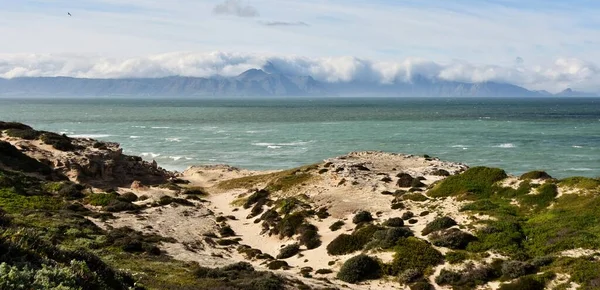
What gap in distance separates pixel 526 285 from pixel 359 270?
26.8ft

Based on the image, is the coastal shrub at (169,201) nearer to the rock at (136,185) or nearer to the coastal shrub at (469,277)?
the rock at (136,185)

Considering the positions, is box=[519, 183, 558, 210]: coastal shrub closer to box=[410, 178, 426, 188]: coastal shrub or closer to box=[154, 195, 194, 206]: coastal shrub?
box=[410, 178, 426, 188]: coastal shrub

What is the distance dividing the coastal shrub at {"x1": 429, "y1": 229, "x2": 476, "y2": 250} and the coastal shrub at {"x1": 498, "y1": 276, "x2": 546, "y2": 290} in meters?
5.46

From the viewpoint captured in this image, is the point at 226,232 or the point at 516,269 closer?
the point at 516,269

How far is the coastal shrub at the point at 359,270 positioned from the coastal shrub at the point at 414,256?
971mm

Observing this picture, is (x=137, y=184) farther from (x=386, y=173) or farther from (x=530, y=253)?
(x=530, y=253)

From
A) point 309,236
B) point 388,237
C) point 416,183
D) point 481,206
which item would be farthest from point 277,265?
point 416,183

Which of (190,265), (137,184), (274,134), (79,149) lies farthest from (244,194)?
(274,134)

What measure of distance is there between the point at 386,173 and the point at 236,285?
3347cm

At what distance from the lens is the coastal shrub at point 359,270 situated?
1028 inches

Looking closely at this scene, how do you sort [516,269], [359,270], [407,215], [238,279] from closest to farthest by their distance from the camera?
[238,279]
[516,269]
[359,270]
[407,215]

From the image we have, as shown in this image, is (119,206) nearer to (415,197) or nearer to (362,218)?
(362,218)

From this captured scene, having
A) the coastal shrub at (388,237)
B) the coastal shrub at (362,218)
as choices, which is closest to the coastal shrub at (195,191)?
the coastal shrub at (362,218)

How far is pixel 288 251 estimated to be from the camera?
32.3 meters
